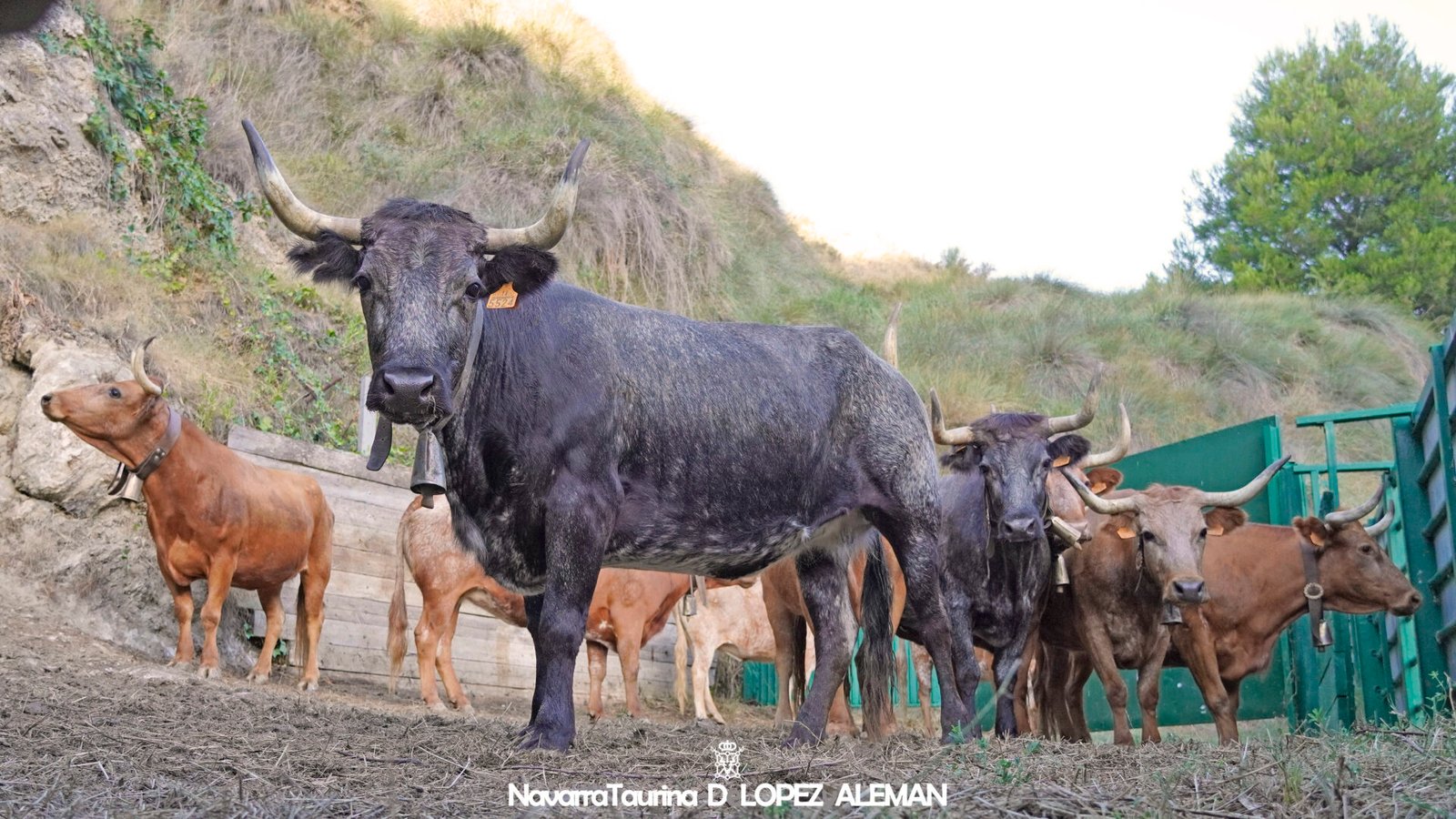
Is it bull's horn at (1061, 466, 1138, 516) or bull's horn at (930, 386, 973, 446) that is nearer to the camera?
bull's horn at (930, 386, 973, 446)

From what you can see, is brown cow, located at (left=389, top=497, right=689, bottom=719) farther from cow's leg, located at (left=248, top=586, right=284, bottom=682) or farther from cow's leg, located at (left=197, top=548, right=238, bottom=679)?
cow's leg, located at (left=197, top=548, right=238, bottom=679)

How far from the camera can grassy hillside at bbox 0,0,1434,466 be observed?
12.7 meters

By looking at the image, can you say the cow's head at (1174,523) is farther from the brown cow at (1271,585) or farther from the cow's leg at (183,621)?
the cow's leg at (183,621)

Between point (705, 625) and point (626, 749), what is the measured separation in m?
7.27

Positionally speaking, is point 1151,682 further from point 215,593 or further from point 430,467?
point 215,593

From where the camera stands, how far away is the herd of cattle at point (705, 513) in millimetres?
5809

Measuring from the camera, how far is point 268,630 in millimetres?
9484

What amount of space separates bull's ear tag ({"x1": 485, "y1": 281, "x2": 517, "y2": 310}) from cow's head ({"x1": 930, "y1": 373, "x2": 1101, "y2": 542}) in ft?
10.5

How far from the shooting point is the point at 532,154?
21062mm

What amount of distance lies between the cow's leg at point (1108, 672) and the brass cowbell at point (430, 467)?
465cm

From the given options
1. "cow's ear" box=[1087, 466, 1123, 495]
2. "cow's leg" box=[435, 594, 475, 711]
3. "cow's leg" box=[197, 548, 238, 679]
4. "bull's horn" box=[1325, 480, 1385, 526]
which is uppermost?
"cow's ear" box=[1087, 466, 1123, 495]

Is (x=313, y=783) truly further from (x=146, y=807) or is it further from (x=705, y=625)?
(x=705, y=625)

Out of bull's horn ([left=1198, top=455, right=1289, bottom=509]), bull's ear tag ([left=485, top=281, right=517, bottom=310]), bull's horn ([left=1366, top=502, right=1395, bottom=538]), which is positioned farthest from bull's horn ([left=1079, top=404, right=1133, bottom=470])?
bull's ear tag ([left=485, top=281, right=517, bottom=310])

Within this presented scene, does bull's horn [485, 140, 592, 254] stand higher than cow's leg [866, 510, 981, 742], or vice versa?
bull's horn [485, 140, 592, 254]
